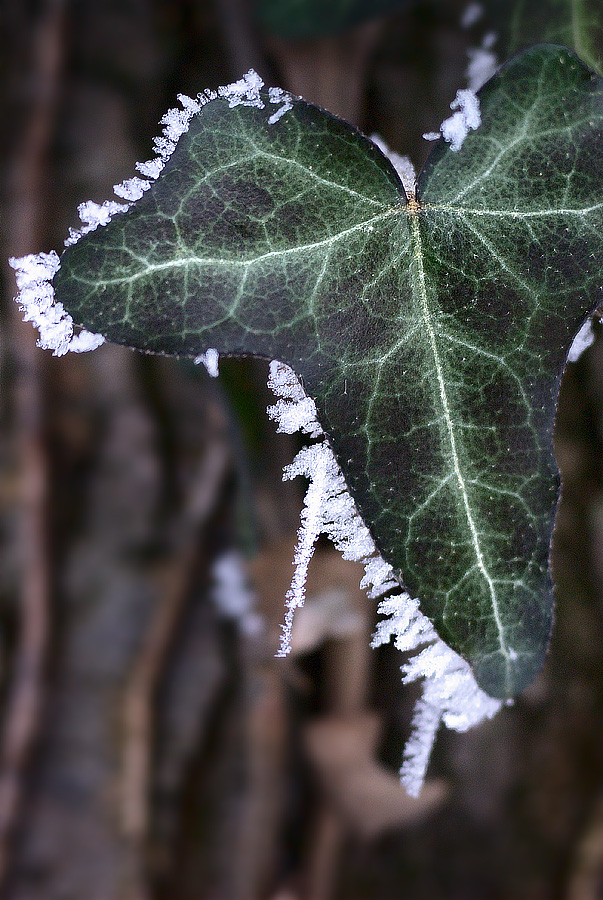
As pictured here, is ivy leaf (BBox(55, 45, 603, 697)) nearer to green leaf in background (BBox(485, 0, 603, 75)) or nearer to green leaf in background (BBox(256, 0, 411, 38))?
green leaf in background (BBox(485, 0, 603, 75))

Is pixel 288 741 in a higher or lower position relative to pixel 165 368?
lower

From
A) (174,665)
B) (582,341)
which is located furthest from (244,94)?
(174,665)

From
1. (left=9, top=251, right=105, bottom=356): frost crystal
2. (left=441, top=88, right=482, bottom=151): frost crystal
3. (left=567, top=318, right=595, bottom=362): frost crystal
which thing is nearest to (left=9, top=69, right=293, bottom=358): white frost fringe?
(left=9, top=251, right=105, bottom=356): frost crystal

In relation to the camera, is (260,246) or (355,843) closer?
(260,246)

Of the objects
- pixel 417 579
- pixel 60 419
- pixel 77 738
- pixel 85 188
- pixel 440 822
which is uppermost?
pixel 85 188

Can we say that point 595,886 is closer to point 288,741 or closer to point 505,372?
point 288,741

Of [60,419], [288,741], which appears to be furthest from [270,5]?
[288,741]
